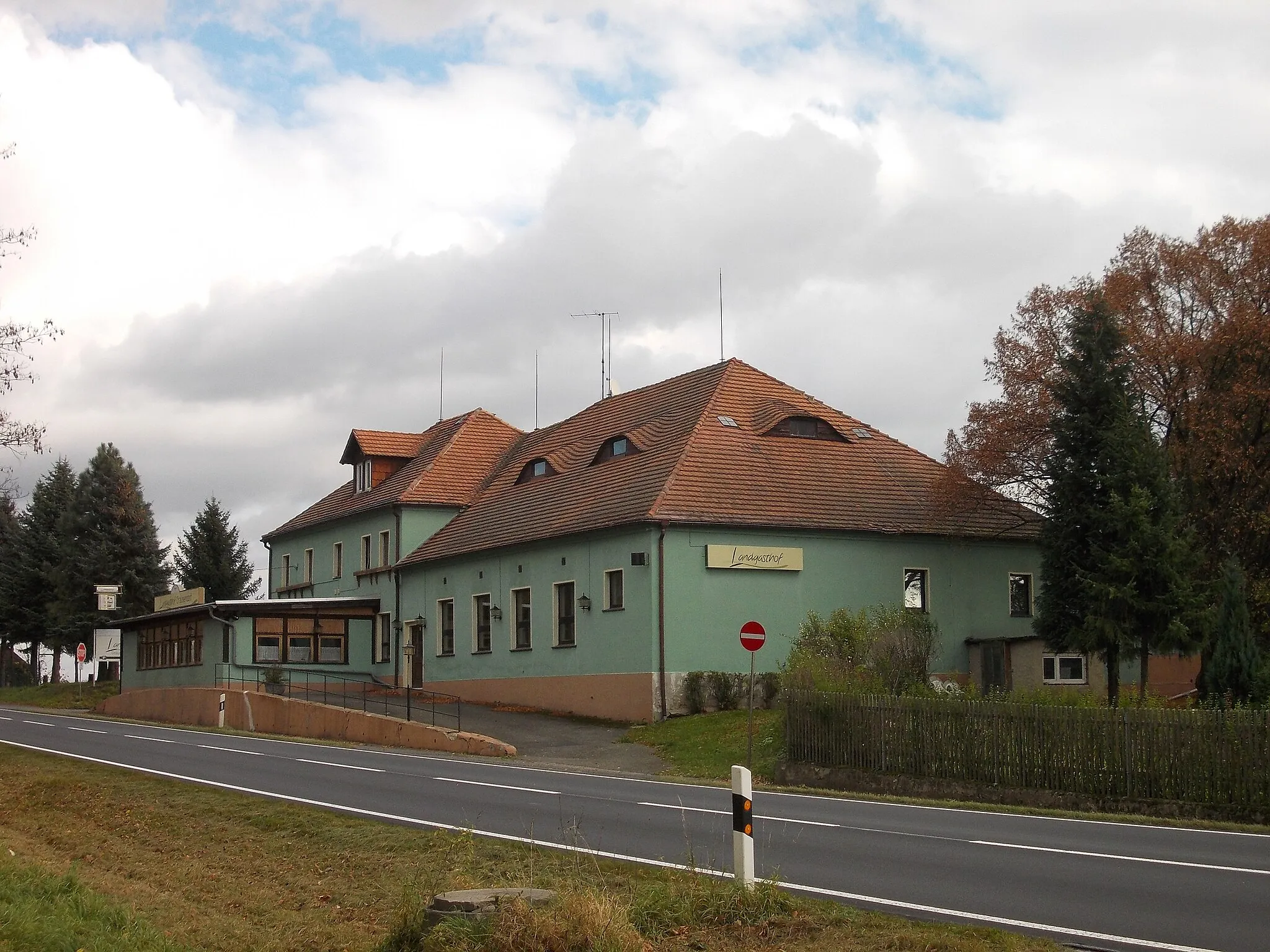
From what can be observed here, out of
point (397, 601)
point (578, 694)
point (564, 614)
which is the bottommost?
point (578, 694)

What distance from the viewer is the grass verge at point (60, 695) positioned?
6028 cm

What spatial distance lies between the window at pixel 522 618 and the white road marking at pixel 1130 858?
26.1m

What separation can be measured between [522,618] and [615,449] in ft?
18.1

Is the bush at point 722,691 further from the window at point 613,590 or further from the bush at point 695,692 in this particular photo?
the window at point 613,590

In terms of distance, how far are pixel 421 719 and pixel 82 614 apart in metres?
41.0

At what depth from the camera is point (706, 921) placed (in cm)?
931

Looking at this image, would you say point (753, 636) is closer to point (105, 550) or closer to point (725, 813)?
point (725, 813)

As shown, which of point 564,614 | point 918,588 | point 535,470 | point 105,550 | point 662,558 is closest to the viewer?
point 662,558

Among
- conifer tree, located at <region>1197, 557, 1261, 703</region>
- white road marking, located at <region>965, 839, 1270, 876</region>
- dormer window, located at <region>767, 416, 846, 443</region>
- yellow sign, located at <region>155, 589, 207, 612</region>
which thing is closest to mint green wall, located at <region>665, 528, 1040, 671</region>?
dormer window, located at <region>767, 416, 846, 443</region>

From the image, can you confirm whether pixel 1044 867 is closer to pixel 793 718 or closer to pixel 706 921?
pixel 706 921

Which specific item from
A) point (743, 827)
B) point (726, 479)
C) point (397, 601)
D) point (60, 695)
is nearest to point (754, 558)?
→ point (726, 479)

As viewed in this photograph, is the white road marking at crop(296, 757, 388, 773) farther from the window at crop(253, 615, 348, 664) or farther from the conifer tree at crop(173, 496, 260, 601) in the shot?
the conifer tree at crop(173, 496, 260, 601)

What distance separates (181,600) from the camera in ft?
171

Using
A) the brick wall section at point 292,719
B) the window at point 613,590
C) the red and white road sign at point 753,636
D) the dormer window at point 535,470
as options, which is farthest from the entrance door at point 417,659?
the red and white road sign at point 753,636
